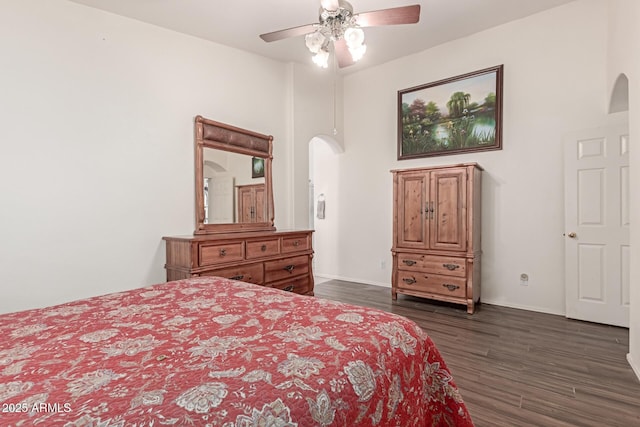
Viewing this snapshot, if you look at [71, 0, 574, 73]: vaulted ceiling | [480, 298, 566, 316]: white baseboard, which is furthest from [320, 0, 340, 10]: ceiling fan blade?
[480, 298, 566, 316]: white baseboard

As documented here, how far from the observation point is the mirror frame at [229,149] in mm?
3529

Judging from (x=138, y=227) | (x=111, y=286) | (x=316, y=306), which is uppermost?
(x=138, y=227)

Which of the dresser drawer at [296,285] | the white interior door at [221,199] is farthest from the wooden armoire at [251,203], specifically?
the dresser drawer at [296,285]

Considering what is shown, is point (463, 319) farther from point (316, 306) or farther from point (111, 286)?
point (111, 286)

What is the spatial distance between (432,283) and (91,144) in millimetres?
3764

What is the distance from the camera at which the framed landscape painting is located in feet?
12.6

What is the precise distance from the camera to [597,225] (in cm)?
321

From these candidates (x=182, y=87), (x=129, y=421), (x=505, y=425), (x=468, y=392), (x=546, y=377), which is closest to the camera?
(x=129, y=421)

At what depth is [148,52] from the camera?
3.20m

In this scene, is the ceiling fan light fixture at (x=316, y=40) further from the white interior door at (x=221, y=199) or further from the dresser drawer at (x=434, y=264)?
the dresser drawer at (x=434, y=264)

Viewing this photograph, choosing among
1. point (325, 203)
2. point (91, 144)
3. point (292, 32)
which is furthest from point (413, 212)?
point (91, 144)

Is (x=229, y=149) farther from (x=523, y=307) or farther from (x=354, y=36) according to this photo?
(x=523, y=307)

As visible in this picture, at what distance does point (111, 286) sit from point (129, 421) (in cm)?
281

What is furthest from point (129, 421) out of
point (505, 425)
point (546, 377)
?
point (546, 377)
